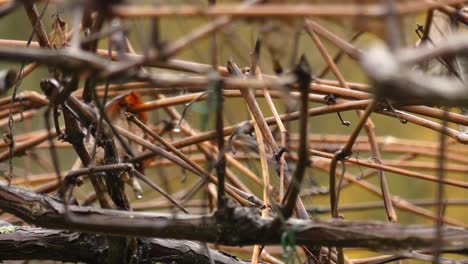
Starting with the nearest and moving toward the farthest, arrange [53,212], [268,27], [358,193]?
1. [268,27]
2. [53,212]
3. [358,193]

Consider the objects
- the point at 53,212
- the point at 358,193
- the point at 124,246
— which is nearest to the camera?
the point at 53,212

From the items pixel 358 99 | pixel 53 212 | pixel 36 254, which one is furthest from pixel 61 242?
pixel 358 99

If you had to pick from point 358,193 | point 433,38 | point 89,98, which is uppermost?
point 433,38

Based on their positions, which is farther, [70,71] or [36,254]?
[36,254]

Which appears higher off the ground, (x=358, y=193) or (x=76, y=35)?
(x=76, y=35)

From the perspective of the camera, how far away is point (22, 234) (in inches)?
39.0

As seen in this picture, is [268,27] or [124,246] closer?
[268,27]

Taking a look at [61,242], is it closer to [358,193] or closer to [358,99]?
[358,99]

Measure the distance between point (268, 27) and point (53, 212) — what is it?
376mm

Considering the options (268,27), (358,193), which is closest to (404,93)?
(268,27)

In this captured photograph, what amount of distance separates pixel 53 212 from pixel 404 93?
19.1 inches

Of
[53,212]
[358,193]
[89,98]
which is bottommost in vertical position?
[358,193]

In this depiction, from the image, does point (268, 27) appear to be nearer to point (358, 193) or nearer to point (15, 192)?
point (15, 192)

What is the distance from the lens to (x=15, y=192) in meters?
Result: 0.88
